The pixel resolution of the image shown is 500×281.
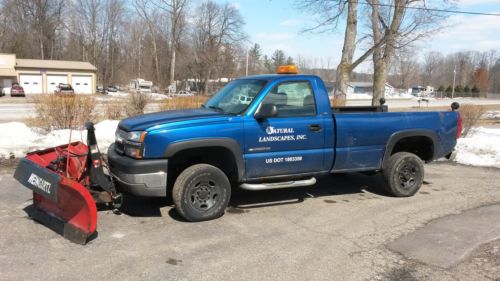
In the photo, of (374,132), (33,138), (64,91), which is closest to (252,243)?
(374,132)

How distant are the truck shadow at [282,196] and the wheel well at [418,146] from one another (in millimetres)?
691

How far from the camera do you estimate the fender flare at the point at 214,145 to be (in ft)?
17.1

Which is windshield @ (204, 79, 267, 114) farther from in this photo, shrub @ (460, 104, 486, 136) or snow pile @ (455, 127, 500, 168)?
shrub @ (460, 104, 486, 136)

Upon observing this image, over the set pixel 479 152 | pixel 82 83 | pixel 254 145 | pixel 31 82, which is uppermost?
pixel 82 83

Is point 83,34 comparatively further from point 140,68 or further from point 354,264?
point 354,264

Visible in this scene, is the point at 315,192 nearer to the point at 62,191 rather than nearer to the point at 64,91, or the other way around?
the point at 62,191

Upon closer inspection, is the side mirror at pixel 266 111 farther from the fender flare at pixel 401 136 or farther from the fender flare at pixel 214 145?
the fender flare at pixel 401 136

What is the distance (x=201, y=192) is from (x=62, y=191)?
1.64 metres

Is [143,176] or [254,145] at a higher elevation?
[254,145]

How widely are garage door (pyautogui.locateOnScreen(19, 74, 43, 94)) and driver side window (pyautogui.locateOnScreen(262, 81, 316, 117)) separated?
6414 centimetres

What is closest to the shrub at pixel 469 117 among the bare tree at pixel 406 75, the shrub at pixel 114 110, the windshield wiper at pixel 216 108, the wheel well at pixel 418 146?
the wheel well at pixel 418 146

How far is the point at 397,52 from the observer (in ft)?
63.3

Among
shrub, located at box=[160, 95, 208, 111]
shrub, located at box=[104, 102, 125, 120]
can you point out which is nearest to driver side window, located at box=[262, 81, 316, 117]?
shrub, located at box=[160, 95, 208, 111]

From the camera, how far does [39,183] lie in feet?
16.4
